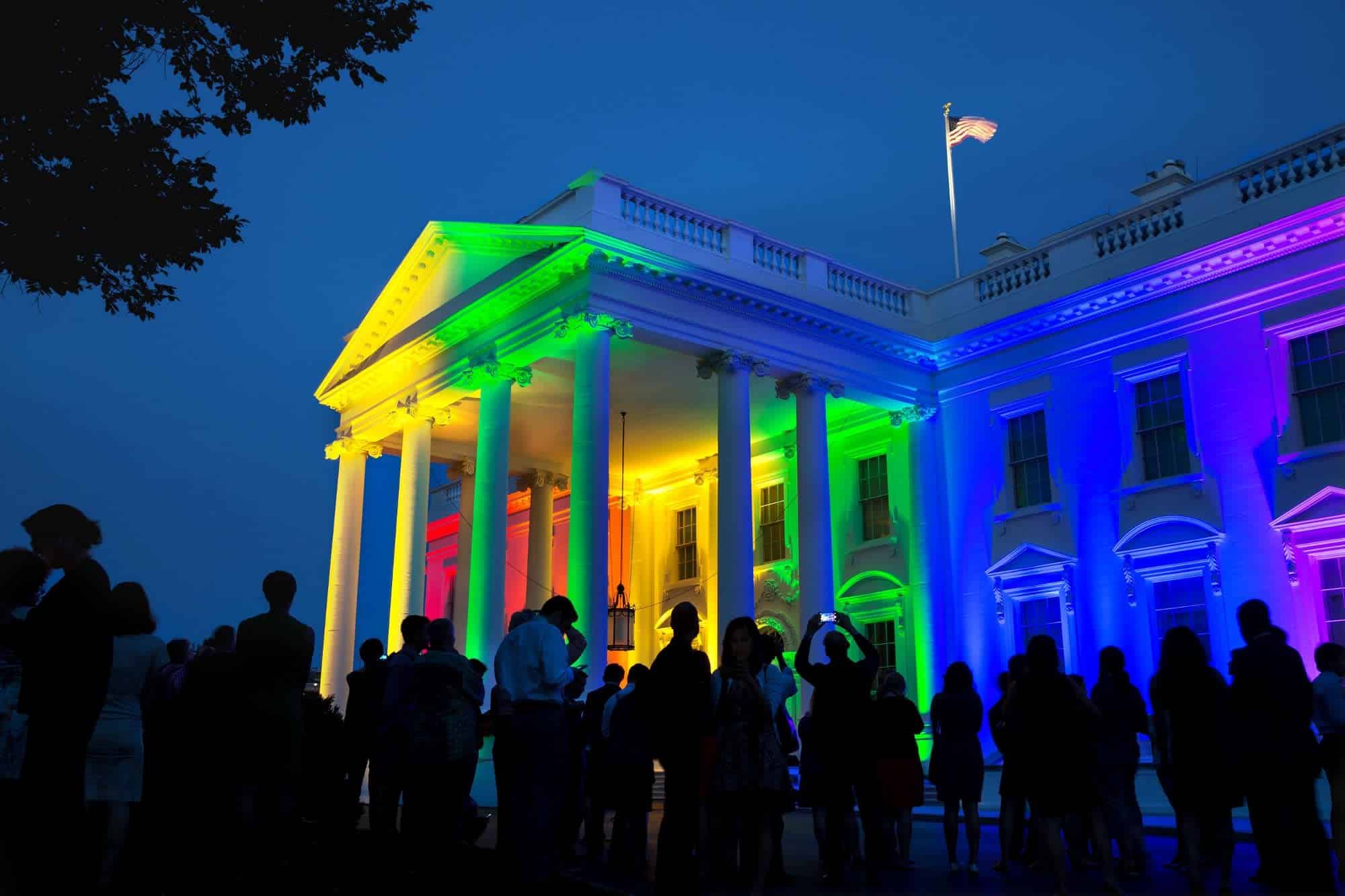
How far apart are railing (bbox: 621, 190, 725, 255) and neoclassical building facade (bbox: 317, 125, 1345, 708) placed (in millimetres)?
52

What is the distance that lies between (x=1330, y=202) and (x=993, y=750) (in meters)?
9.88

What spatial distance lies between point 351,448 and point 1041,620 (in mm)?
→ 14107

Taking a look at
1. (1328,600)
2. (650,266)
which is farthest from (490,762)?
(1328,600)

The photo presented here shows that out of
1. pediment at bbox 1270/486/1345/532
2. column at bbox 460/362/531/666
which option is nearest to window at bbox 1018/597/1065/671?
pediment at bbox 1270/486/1345/532

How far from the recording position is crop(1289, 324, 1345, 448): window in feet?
50.9

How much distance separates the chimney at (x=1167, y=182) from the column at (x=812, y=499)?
263 inches

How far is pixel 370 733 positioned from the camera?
872 cm

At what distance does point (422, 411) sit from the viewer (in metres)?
20.7

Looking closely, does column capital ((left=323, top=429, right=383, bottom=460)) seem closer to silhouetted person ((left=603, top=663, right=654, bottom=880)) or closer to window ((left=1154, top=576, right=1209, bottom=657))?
window ((left=1154, top=576, right=1209, bottom=657))

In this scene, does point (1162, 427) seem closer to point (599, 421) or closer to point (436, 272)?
point (599, 421)

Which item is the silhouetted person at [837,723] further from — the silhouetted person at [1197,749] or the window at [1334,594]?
the window at [1334,594]

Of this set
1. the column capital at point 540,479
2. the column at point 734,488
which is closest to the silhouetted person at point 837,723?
the column at point 734,488

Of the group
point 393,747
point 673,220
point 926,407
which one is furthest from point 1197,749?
point 926,407

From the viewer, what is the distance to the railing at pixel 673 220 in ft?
58.2
